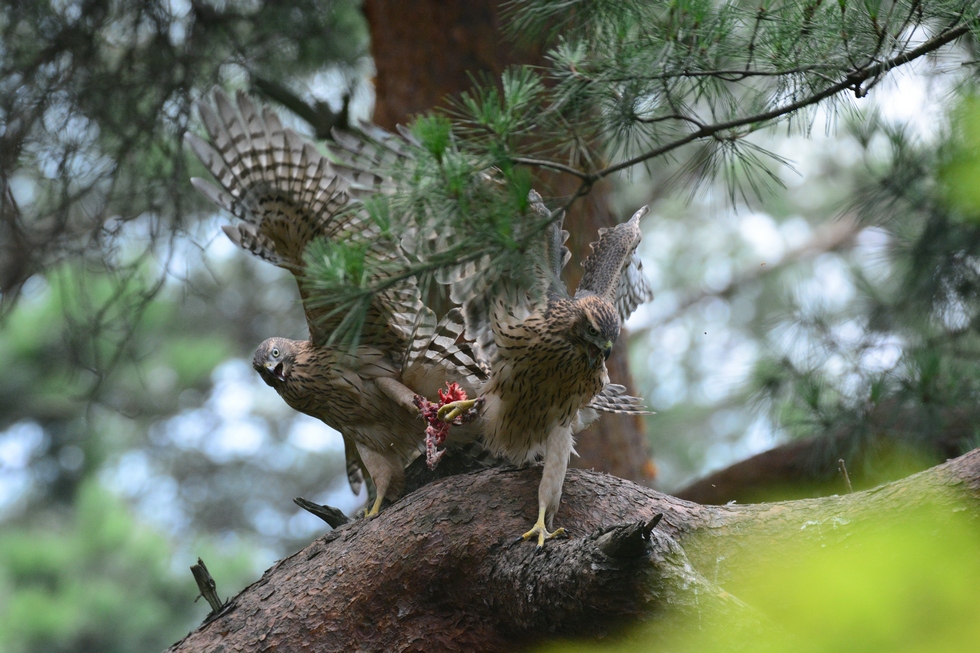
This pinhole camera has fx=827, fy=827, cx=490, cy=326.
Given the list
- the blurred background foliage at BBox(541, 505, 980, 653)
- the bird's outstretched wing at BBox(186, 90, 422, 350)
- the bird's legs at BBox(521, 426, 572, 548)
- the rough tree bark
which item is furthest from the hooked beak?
the blurred background foliage at BBox(541, 505, 980, 653)

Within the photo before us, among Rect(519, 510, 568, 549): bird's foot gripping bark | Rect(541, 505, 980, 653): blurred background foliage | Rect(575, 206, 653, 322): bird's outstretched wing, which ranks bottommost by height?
Rect(541, 505, 980, 653): blurred background foliage

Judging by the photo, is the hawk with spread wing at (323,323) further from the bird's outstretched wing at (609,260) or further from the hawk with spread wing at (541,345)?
the bird's outstretched wing at (609,260)

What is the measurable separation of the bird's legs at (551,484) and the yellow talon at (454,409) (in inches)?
11.9

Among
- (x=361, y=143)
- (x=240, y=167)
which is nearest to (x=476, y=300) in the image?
(x=361, y=143)

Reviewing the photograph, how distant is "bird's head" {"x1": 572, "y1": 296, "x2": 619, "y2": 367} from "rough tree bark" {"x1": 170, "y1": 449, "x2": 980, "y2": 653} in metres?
0.46

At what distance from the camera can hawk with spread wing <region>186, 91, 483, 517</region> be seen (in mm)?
3076

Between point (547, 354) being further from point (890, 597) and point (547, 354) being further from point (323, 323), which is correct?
point (890, 597)

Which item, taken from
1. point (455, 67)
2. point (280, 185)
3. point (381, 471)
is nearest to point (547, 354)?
point (381, 471)

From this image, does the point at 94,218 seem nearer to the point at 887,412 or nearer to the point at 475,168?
the point at 475,168

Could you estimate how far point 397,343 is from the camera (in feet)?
10.9

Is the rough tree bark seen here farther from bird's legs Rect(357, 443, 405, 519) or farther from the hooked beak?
the hooked beak

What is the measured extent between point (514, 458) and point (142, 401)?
519 centimetres

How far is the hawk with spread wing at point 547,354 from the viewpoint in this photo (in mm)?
2514

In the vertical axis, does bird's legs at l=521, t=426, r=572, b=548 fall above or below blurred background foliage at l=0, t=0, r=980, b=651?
below
